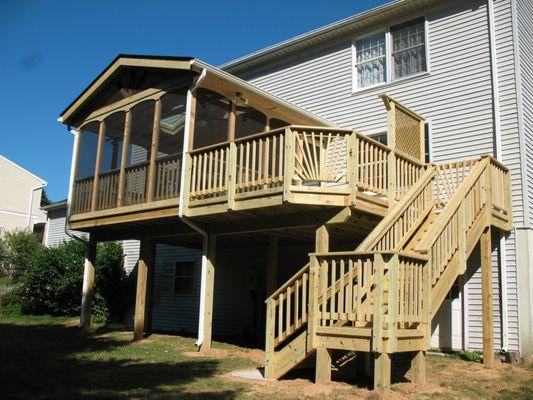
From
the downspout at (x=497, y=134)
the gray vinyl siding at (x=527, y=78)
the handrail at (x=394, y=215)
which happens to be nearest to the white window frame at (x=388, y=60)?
the downspout at (x=497, y=134)

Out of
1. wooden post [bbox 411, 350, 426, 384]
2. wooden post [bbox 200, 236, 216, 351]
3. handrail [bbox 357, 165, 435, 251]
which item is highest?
handrail [bbox 357, 165, 435, 251]

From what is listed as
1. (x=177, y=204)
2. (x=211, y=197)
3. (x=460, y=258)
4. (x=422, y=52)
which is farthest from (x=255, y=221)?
(x=422, y=52)

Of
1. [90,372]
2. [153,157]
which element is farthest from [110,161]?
[90,372]

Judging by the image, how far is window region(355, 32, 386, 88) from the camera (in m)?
14.0

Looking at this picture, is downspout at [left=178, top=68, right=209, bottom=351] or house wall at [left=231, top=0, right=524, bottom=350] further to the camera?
house wall at [left=231, top=0, right=524, bottom=350]

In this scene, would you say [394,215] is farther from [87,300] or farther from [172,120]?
[87,300]

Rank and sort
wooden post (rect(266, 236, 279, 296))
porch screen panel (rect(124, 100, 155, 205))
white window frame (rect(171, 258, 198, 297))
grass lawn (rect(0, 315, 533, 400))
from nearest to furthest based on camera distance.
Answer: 1. grass lawn (rect(0, 315, 533, 400))
2. wooden post (rect(266, 236, 279, 296))
3. porch screen panel (rect(124, 100, 155, 205))
4. white window frame (rect(171, 258, 198, 297))

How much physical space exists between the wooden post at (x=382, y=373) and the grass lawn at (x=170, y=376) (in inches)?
5.1

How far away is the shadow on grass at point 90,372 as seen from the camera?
6.62 m

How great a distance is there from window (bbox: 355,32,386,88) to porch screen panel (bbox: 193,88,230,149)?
151 inches

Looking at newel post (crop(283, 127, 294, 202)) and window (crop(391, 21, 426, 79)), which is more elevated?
window (crop(391, 21, 426, 79))

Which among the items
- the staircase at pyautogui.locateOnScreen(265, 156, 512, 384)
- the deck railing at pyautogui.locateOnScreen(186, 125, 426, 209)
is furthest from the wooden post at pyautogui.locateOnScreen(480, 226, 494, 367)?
the deck railing at pyautogui.locateOnScreen(186, 125, 426, 209)

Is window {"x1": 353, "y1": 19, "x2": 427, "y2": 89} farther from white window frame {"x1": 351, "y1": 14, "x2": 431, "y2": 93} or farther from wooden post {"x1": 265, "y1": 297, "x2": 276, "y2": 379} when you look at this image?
wooden post {"x1": 265, "y1": 297, "x2": 276, "y2": 379}

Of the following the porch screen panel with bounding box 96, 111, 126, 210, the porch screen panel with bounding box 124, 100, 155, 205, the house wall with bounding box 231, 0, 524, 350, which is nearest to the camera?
the house wall with bounding box 231, 0, 524, 350
